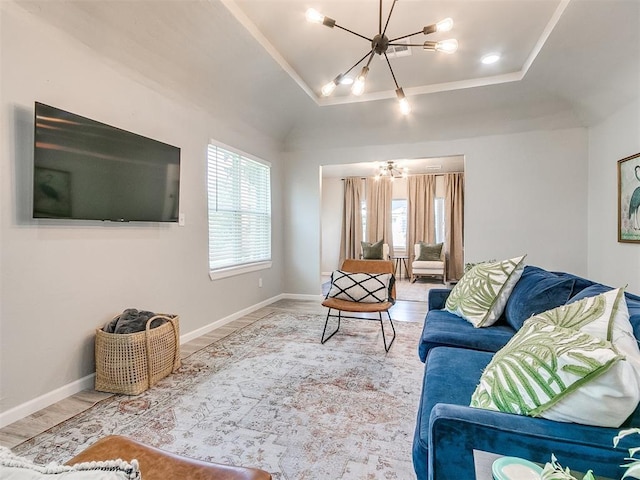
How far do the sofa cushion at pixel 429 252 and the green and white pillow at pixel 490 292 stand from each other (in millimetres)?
5065

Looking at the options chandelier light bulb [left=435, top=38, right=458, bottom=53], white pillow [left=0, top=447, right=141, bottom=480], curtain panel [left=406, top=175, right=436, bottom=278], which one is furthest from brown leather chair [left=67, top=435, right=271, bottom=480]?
curtain panel [left=406, top=175, right=436, bottom=278]

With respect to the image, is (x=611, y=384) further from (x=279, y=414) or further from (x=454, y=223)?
(x=454, y=223)

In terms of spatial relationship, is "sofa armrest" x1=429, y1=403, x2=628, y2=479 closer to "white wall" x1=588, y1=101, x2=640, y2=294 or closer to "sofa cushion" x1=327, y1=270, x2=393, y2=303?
"sofa cushion" x1=327, y1=270, x2=393, y2=303

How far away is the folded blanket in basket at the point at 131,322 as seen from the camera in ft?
7.61

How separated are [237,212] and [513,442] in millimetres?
3747

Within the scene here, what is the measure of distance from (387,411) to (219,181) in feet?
9.62

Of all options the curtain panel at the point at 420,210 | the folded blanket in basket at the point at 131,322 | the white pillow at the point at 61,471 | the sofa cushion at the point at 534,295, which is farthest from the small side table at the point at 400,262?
the white pillow at the point at 61,471

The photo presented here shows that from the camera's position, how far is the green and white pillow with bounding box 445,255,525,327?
2152mm

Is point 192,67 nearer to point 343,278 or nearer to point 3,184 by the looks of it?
point 3,184

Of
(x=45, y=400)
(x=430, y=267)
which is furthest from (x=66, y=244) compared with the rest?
(x=430, y=267)

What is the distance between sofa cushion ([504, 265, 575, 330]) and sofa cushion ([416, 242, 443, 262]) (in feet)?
16.8

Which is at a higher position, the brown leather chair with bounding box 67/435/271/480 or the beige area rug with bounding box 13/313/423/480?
the brown leather chair with bounding box 67/435/271/480

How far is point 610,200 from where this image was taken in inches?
140

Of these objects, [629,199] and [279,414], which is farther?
[629,199]
